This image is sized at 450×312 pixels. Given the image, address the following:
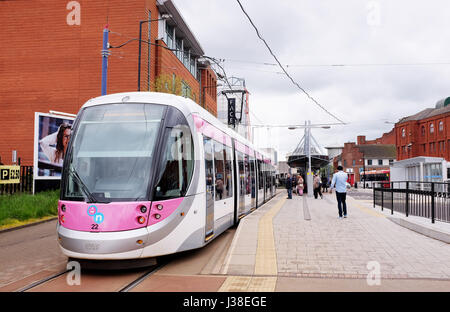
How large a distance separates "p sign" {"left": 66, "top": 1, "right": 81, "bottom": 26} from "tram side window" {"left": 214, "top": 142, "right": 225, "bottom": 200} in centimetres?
2252

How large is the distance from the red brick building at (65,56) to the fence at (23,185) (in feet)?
33.7

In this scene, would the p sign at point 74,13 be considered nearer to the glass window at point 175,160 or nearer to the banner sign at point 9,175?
the banner sign at point 9,175

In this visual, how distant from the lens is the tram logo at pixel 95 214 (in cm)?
644

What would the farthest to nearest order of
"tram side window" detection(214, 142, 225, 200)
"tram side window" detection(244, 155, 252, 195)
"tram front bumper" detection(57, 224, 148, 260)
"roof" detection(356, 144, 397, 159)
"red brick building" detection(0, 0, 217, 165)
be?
"roof" detection(356, 144, 397, 159)
"red brick building" detection(0, 0, 217, 165)
"tram side window" detection(244, 155, 252, 195)
"tram side window" detection(214, 142, 225, 200)
"tram front bumper" detection(57, 224, 148, 260)

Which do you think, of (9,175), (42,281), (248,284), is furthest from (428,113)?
(42,281)

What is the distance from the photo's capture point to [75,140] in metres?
7.33

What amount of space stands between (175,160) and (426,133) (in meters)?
65.1

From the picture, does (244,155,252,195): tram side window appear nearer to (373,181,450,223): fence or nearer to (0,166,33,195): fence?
(373,181,450,223): fence

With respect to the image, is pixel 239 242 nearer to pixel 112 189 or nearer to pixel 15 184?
pixel 112 189

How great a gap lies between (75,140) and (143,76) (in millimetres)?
20953

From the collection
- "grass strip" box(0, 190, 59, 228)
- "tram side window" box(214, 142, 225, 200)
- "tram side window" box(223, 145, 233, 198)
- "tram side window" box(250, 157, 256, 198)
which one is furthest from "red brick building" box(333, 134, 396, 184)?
"tram side window" box(214, 142, 225, 200)

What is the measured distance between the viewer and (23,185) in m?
18.2

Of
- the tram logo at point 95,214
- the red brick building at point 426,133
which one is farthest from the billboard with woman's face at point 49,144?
the red brick building at point 426,133

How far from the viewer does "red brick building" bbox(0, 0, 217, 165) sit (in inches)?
1096
